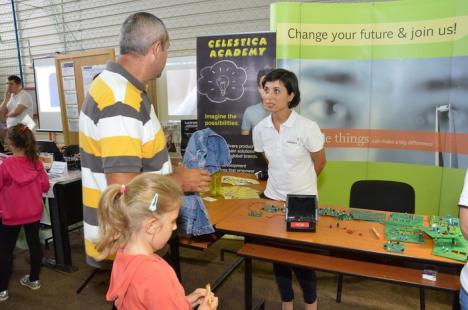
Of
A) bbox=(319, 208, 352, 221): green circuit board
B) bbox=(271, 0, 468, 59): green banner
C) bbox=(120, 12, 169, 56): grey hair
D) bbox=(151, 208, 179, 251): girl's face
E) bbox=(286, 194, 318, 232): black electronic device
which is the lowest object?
bbox=(319, 208, 352, 221): green circuit board

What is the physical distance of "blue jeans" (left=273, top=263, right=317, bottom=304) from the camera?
226 centimetres

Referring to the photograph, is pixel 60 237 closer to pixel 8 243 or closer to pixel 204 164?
pixel 8 243

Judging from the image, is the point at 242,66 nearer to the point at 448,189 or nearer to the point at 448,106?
the point at 448,106

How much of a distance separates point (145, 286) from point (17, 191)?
2247 mm

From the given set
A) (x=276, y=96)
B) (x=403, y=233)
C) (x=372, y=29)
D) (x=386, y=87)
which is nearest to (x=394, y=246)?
(x=403, y=233)

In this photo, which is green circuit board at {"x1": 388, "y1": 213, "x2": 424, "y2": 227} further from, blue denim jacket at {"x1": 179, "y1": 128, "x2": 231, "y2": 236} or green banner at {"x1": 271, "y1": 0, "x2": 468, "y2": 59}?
green banner at {"x1": 271, "y1": 0, "x2": 468, "y2": 59}

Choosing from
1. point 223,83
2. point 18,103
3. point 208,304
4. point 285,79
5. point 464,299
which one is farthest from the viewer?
point 18,103

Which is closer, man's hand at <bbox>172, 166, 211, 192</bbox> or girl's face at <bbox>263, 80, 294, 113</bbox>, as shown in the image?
man's hand at <bbox>172, 166, 211, 192</bbox>

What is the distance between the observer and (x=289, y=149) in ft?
7.72

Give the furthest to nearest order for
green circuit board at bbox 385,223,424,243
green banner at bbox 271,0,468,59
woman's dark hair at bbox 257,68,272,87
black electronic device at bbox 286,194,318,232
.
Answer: woman's dark hair at bbox 257,68,272,87, green banner at bbox 271,0,468,59, black electronic device at bbox 286,194,318,232, green circuit board at bbox 385,223,424,243

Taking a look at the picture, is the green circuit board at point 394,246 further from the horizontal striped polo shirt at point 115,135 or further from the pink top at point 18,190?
the pink top at point 18,190

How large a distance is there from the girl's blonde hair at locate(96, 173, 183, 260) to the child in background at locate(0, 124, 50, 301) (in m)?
2.04

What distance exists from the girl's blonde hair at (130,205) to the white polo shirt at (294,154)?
1.28m

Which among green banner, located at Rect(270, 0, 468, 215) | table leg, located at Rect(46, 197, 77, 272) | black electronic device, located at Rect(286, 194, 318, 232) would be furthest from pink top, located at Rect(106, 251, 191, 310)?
green banner, located at Rect(270, 0, 468, 215)
